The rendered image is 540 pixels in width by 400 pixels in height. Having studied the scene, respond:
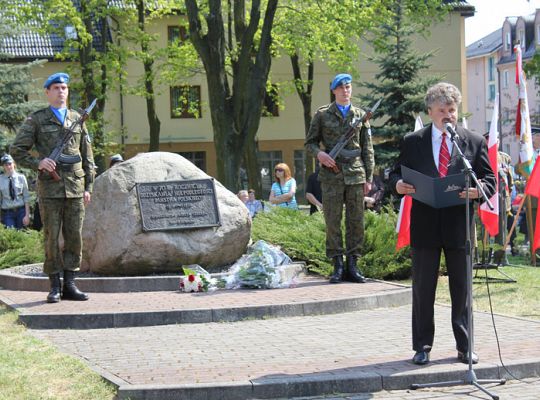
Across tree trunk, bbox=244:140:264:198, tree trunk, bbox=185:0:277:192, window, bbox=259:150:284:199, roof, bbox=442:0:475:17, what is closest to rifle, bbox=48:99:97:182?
tree trunk, bbox=185:0:277:192

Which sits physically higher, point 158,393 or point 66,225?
point 66,225

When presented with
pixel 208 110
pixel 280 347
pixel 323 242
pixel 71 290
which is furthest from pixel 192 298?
pixel 208 110

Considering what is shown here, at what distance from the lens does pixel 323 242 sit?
13.5 metres

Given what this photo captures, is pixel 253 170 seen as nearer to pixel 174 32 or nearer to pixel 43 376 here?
pixel 174 32

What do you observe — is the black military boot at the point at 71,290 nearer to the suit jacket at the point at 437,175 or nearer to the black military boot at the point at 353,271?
the black military boot at the point at 353,271

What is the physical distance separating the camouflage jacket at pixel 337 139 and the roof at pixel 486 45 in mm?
79467

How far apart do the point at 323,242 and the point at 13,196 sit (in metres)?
7.03

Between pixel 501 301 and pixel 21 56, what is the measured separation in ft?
131

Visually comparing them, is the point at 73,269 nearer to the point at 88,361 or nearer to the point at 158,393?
the point at 88,361

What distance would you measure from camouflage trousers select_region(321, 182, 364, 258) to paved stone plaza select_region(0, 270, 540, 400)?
1.67 feet

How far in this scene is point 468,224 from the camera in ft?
23.5

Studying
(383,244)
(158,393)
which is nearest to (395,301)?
(383,244)

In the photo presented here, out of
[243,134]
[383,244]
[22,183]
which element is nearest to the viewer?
[383,244]

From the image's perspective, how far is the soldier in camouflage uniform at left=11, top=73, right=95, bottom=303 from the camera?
10.7 meters
